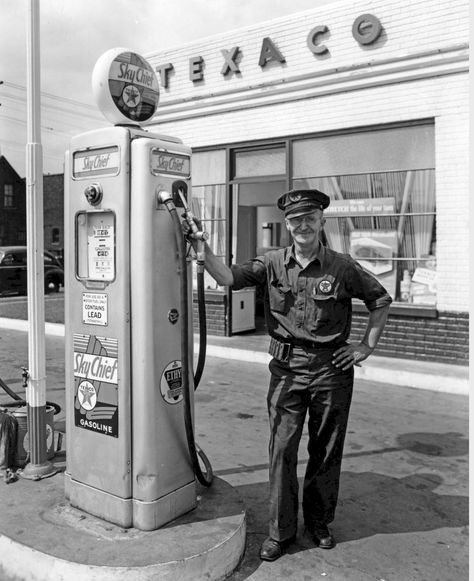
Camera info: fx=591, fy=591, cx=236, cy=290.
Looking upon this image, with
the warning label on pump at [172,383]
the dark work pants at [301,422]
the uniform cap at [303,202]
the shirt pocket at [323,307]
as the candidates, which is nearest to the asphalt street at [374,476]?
the dark work pants at [301,422]

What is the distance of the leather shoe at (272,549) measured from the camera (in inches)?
128

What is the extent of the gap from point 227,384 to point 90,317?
415 centimetres

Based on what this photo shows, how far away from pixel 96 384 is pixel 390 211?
5.80 meters

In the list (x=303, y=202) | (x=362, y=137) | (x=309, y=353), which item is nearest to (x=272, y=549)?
(x=309, y=353)

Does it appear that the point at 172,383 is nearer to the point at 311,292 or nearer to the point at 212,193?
the point at 311,292

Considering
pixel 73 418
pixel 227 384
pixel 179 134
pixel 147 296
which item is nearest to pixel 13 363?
pixel 227 384

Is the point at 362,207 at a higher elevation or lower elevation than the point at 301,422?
higher

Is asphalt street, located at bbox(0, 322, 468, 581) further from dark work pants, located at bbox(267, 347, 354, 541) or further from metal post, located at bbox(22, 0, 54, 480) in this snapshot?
metal post, located at bbox(22, 0, 54, 480)

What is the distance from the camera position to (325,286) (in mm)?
3314

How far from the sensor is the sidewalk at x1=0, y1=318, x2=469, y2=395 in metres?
6.92

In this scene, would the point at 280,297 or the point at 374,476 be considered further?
the point at 374,476

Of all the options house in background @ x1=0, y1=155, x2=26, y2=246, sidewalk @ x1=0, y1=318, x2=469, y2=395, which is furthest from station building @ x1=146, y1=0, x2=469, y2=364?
house in background @ x1=0, y1=155, x2=26, y2=246

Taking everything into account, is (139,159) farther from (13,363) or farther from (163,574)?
(13,363)

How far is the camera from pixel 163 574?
2834 mm
